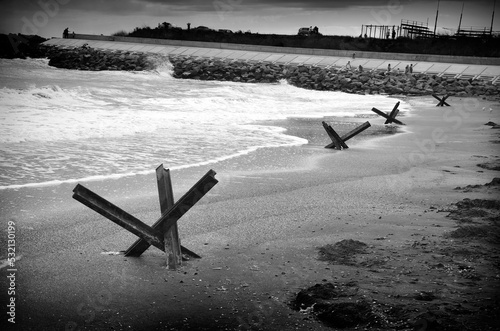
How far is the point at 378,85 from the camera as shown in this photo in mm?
36250

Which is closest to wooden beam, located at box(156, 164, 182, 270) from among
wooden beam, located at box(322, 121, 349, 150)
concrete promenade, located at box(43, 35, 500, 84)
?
wooden beam, located at box(322, 121, 349, 150)

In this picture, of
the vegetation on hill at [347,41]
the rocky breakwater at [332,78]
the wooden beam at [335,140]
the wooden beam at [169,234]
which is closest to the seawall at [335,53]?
the vegetation on hill at [347,41]

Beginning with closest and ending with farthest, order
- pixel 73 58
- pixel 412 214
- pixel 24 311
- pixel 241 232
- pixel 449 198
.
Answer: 1. pixel 24 311
2. pixel 241 232
3. pixel 412 214
4. pixel 449 198
5. pixel 73 58

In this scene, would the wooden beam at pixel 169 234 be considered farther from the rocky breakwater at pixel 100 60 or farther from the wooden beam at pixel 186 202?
the rocky breakwater at pixel 100 60

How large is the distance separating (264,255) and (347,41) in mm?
56526

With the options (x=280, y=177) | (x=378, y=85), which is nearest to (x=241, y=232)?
(x=280, y=177)

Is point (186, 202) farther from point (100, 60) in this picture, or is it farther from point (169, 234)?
point (100, 60)

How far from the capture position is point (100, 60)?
51438 millimetres

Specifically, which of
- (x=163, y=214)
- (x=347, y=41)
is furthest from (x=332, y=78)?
(x=163, y=214)

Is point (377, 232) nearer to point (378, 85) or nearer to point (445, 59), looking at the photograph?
point (378, 85)

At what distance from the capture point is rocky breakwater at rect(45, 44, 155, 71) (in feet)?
161

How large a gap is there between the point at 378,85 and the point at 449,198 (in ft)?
97.2

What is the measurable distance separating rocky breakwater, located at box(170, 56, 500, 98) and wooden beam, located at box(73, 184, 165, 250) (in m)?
30.3

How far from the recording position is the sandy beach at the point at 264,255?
13.3 ft
